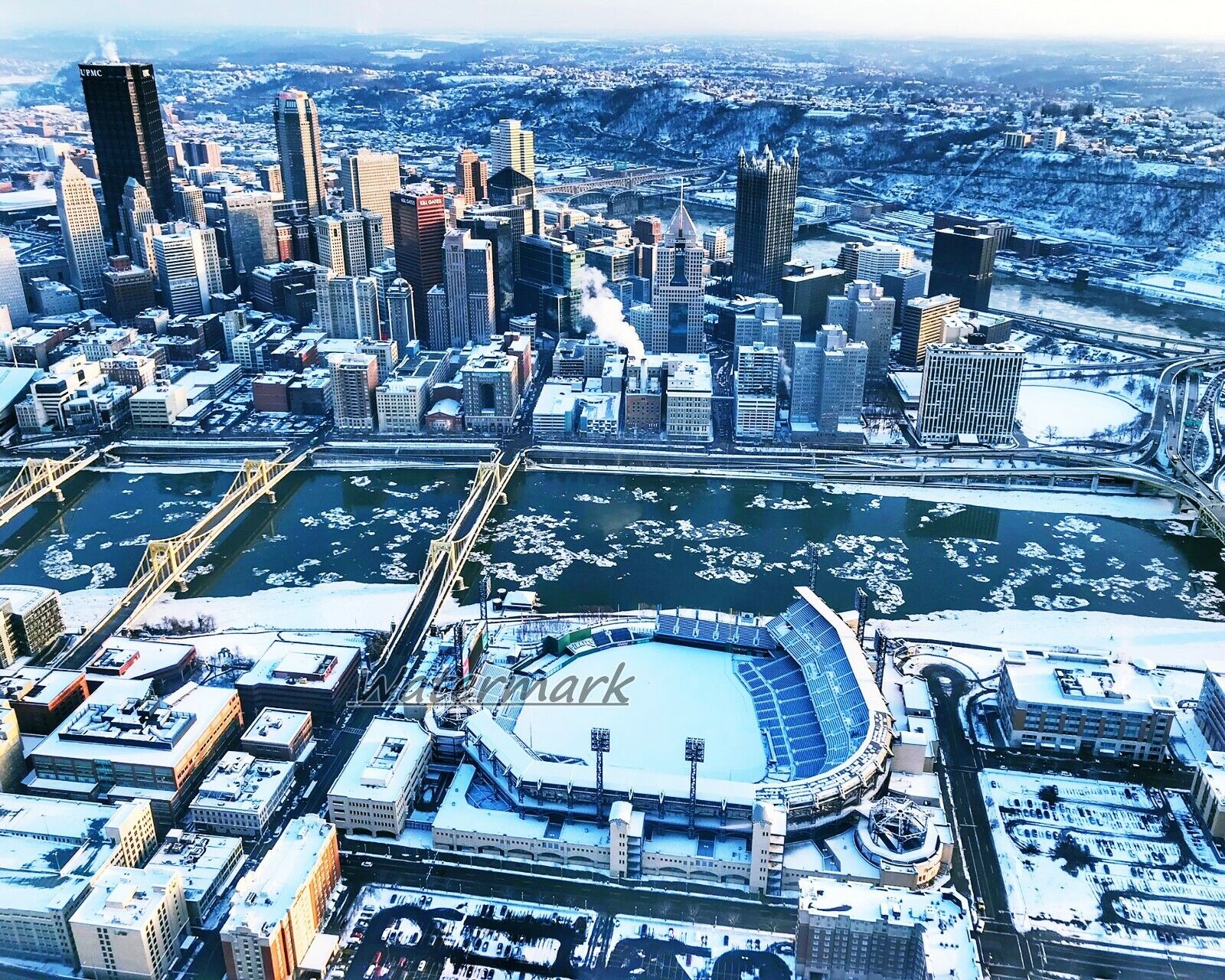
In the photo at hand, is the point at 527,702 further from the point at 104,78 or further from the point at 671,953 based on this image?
the point at 104,78

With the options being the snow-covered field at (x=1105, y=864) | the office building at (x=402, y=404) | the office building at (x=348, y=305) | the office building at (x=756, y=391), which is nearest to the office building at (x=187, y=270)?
the office building at (x=348, y=305)

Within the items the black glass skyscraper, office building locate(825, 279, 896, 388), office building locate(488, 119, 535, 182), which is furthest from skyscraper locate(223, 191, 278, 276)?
office building locate(825, 279, 896, 388)

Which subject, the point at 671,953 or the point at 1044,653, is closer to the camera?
the point at 671,953

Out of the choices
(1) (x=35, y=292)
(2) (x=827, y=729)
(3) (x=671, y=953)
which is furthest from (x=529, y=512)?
(1) (x=35, y=292)

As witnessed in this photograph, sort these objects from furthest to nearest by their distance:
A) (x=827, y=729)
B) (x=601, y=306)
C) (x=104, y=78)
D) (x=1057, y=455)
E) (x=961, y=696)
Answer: (x=104, y=78)
(x=601, y=306)
(x=1057, y=455)
(x=961, y=696)
(x=827, y=729)

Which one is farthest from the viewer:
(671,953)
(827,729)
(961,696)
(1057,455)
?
(1057,455)

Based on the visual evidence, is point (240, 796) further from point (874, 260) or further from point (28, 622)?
point (874, 260)

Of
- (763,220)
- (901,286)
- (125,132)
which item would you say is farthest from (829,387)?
(125,132)
